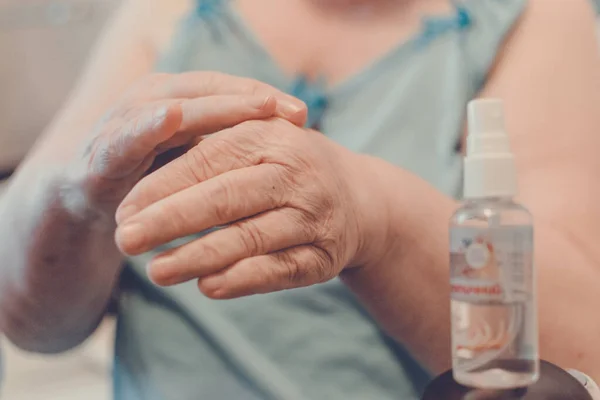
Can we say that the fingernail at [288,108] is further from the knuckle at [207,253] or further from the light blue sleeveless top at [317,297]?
the light blue sleeveless top at [317,297]

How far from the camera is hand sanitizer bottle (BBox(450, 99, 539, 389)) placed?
338 mm

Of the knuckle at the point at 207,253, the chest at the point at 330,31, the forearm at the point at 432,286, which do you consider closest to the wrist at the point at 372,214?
the forearm at the point at 432,286

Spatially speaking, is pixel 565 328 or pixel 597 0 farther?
pixel 597 0

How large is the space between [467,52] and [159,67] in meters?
0.31

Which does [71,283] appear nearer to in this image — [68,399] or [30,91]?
[68,399]

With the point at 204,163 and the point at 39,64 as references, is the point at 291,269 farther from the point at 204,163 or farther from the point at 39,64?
the point at 39,64

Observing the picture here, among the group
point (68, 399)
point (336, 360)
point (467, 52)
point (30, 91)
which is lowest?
point (68, 399)

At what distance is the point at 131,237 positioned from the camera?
1.04 feet

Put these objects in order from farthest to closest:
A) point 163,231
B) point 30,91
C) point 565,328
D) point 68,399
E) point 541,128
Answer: point 30,91 → point 68,399 → point 541,128 → point 565,328 → point 163,231

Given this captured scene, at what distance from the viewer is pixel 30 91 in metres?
1.04

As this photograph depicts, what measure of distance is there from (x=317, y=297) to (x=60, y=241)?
0.23 metres

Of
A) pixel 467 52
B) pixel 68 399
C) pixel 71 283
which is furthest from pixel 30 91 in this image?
pixel 467 52

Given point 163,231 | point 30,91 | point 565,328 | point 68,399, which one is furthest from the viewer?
point 30,91

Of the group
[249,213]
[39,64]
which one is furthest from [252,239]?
[39,64]
